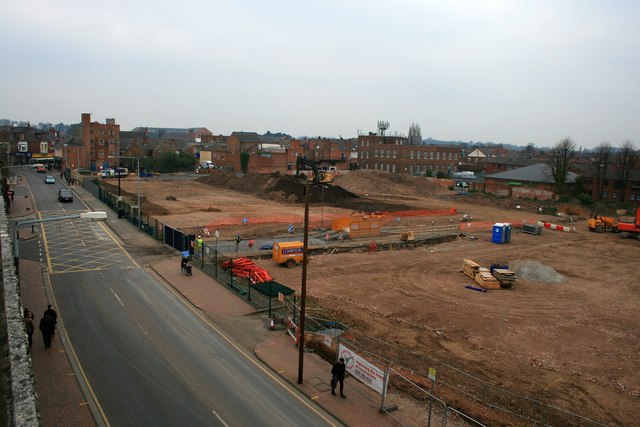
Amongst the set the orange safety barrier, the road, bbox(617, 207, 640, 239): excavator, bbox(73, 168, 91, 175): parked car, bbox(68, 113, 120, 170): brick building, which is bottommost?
the road

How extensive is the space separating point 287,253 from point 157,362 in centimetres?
1727

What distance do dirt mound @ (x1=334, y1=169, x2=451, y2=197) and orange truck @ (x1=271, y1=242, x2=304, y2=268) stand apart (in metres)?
50.7

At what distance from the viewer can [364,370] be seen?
685 inches

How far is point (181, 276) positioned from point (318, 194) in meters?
44.1

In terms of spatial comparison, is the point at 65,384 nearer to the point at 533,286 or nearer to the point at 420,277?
the point at 420,277

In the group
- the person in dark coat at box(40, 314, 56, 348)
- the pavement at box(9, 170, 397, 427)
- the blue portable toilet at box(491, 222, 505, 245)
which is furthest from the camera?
the blue portable toilet at box(491, 222, 505, 245)

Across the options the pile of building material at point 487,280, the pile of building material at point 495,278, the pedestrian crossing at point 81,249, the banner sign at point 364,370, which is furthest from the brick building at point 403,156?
the banner sign at point 364,370

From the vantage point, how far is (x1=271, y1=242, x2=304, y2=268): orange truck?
35.3 meters

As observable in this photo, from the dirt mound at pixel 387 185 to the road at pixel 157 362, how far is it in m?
60.4

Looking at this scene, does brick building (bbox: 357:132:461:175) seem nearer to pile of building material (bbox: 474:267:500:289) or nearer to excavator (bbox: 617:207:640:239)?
excavator (bbox: 617:207:640:239)

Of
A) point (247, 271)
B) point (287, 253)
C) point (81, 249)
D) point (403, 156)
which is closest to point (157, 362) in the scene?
point (247, 271)

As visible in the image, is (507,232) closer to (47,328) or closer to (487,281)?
(487,281)

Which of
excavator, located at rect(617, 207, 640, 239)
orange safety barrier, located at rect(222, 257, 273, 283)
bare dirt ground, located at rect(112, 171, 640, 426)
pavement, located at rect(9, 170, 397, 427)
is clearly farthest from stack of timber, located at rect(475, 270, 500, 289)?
excavator, located at rect(617, 207, 640, 239)

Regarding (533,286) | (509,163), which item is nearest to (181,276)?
(533,286)
